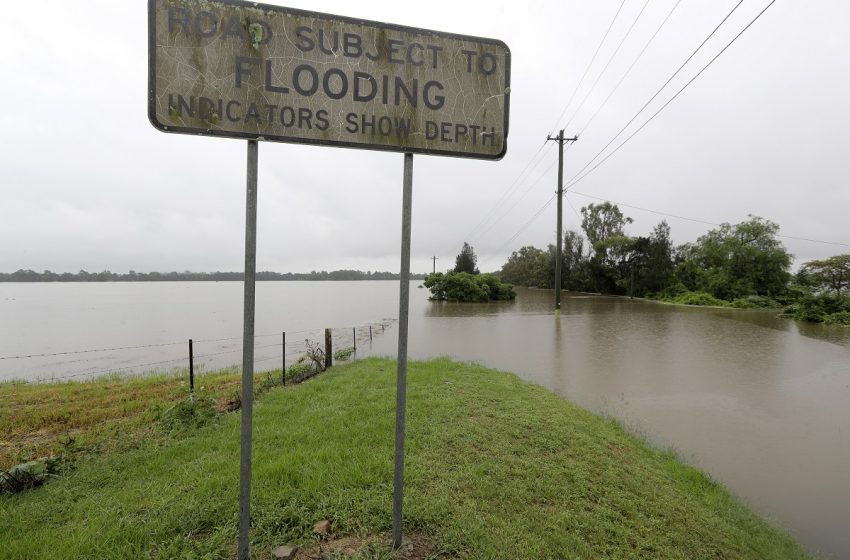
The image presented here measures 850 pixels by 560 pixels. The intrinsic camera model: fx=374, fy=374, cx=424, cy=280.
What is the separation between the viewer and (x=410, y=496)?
3.01 meters

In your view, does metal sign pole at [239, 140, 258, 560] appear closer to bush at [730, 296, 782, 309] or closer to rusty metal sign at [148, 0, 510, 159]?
rusty metal sign at [148, 0, 510, 159]

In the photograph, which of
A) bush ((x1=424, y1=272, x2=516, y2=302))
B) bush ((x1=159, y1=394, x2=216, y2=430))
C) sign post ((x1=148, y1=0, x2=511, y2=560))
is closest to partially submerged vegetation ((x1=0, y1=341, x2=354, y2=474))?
bush ((x1=159, y1=394, x2=216, y2=430))

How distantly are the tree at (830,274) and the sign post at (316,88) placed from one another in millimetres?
51140

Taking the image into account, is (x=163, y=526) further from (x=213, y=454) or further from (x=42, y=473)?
(x=42, y=473)

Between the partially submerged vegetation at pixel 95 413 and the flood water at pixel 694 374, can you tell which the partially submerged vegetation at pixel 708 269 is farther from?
the partially submerged vegetation at pixel 95 413

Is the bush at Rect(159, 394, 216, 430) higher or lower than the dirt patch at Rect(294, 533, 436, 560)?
lower

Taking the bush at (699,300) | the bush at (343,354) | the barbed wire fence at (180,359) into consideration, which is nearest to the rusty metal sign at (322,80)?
the barbed wire fence at (180,359)

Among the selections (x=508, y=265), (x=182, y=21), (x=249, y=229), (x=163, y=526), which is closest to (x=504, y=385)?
(x=163, y=526)

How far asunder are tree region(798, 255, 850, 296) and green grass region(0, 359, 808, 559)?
160ft

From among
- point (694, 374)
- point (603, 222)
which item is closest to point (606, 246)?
point (603, 222)

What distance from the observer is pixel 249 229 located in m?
1.96

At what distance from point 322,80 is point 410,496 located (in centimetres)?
304

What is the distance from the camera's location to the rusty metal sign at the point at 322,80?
1.92 m

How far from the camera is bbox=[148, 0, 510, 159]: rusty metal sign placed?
1919mm
